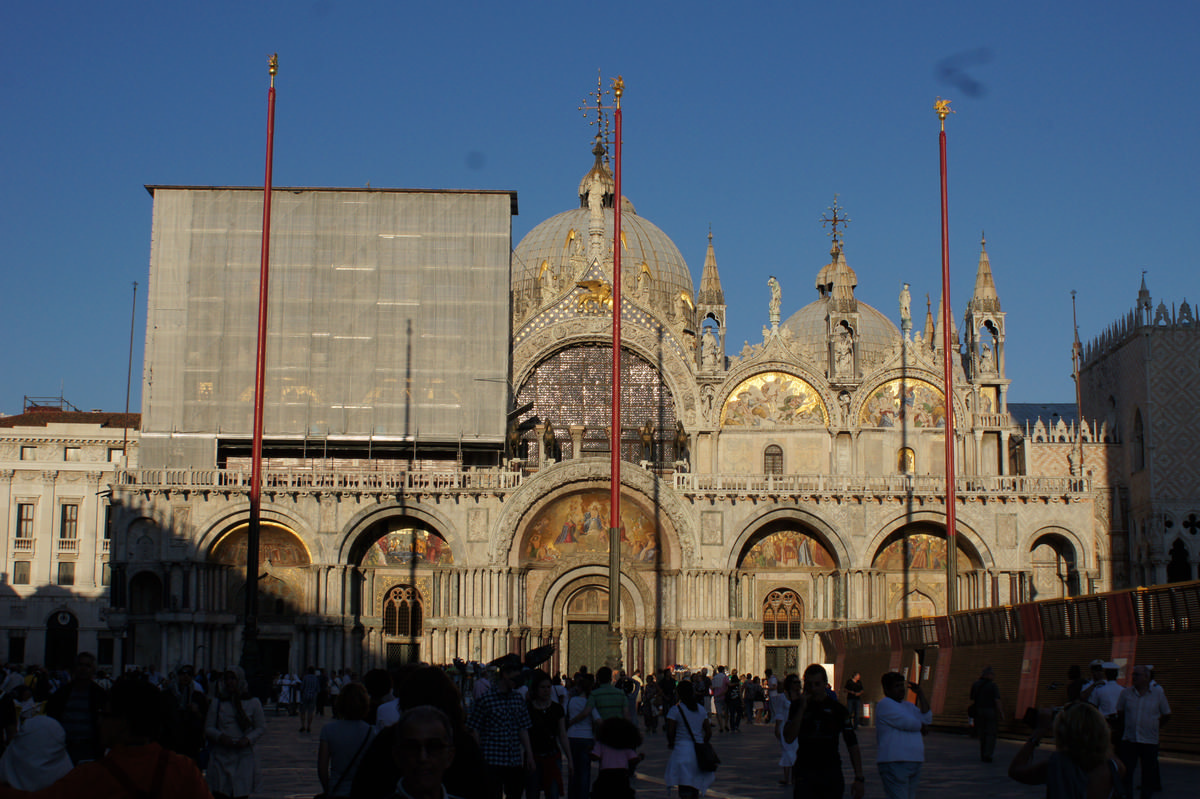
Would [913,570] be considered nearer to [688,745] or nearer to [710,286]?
[710,286]

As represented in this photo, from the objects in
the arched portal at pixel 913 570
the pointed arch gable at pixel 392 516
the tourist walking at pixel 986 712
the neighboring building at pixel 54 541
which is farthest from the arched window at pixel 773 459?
the neighboring building at pixel 54 541

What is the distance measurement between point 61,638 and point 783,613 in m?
32.1

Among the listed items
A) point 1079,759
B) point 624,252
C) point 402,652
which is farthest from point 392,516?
point 1079,759

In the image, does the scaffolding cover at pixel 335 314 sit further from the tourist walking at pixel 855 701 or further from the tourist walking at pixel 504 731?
the tourist walking at pixel 504 731

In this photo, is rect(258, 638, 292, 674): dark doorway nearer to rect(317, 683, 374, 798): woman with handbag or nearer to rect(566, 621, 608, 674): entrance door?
rect(566, 621, 608, 674): entrance door

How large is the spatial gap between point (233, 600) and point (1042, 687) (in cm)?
2760

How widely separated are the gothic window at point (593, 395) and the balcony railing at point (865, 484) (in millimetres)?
5080

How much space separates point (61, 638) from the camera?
62.8 meters

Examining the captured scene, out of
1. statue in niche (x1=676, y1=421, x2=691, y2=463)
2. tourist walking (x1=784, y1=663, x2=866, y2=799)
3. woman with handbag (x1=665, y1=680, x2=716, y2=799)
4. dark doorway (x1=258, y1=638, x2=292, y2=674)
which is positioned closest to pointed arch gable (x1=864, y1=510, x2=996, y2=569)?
statue in niche (x1=676, y1=421, x2=691, y2=463)

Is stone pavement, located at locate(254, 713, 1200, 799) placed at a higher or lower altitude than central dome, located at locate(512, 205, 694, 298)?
lower

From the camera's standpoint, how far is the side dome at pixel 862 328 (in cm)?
6284

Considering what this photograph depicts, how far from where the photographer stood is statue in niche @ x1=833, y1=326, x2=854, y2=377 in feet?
159

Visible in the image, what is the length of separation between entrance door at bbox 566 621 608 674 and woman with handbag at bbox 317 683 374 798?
1448 inches

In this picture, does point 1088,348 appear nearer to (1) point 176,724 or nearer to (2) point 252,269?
(2) point 252,269
